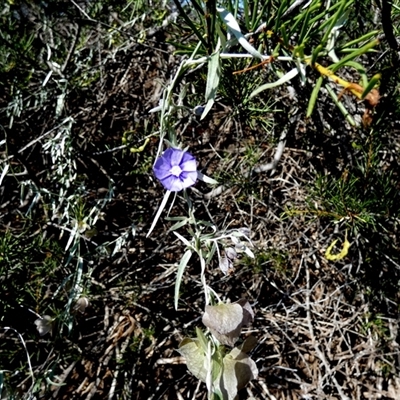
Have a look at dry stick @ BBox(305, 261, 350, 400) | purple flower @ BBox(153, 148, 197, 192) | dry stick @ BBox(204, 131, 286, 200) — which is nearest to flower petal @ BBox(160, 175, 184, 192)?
purple flower @ BBox(153, 148, 197, 192)

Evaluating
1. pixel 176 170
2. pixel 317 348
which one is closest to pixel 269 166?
pixel 317 348

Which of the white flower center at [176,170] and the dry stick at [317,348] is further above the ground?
the white flower center at [176,170]

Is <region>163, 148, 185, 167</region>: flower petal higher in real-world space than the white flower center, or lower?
higher

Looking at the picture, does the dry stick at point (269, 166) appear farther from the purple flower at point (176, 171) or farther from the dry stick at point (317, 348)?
the purple flower at point (176, 171)

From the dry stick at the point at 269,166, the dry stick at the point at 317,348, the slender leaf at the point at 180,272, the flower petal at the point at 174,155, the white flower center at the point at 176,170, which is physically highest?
the flower petal at the point at 174,155

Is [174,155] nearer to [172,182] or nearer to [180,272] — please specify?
[172,182]

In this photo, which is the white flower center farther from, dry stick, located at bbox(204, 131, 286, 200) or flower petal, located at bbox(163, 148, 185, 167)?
dry stick, located at bbox(204, 131, 286, 200)

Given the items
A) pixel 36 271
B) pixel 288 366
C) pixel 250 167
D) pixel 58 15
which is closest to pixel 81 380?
pixel 36 271

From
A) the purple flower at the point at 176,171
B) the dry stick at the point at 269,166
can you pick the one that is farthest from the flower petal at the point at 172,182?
the dry stick at the point at 269,166

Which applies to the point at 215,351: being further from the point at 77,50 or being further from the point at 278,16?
the point at 77,50
